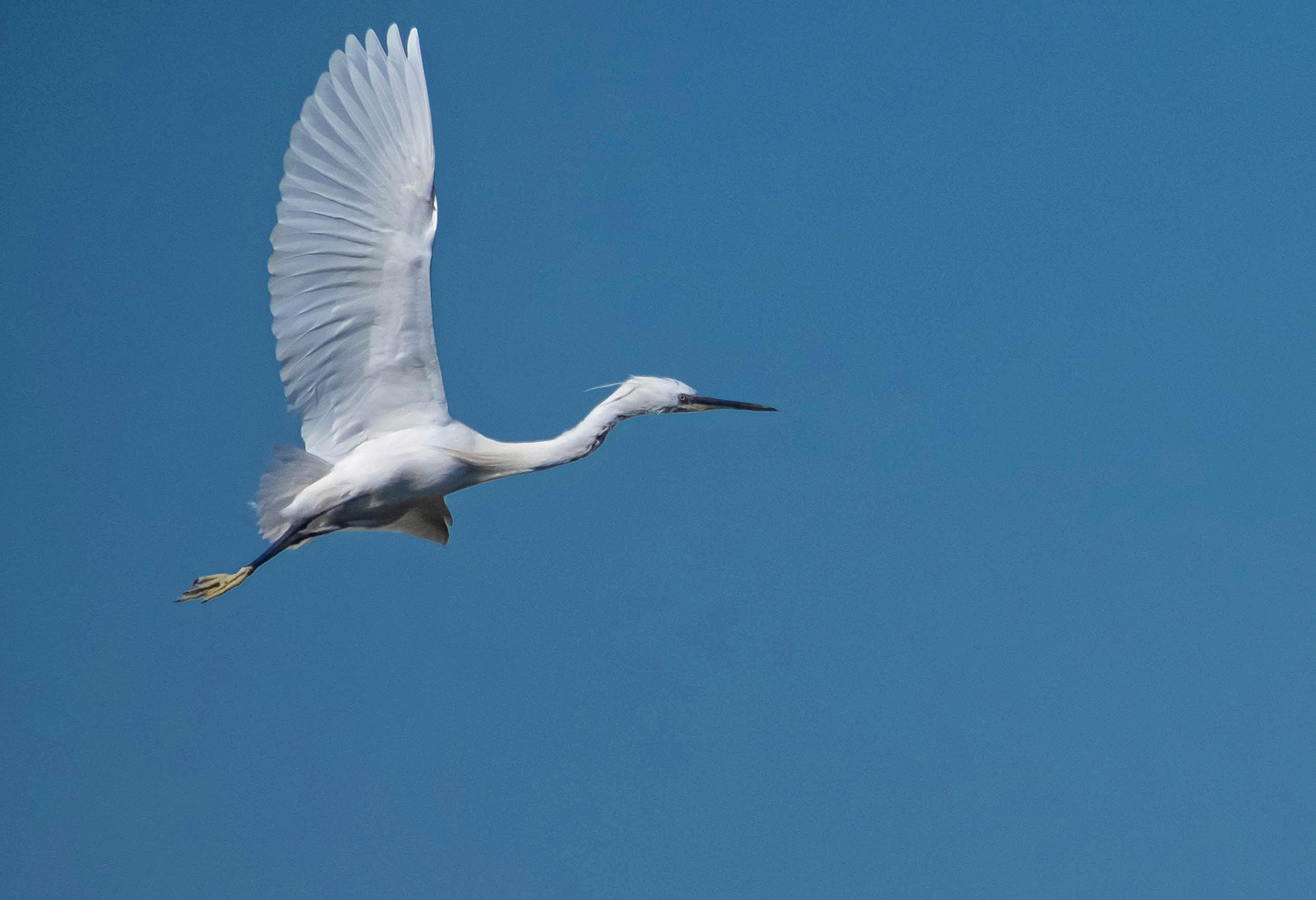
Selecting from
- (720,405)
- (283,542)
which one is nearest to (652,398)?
(720,405)

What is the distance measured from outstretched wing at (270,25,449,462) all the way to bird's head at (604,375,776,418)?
0.65 metres

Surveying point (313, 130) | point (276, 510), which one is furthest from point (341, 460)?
point (313, 130)

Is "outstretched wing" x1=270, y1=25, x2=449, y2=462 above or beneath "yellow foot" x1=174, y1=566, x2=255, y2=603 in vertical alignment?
above

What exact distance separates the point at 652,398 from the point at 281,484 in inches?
51.4

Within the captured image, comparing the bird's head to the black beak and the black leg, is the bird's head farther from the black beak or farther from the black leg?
the black leg

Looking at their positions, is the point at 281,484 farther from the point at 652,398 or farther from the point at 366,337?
the point at 652,398

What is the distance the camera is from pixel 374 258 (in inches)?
196

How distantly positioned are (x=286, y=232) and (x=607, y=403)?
3.95ft

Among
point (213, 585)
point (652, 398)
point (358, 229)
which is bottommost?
point (213, 585)

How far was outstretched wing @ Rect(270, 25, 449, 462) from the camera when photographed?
486 centimetres

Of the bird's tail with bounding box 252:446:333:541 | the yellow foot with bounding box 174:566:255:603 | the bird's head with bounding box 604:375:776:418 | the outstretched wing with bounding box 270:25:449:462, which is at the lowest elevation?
the yellow foot with bounding box 174:566:255:603

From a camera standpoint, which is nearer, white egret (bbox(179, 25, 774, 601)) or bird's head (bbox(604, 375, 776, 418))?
white egret (bbox(179, 25, 774, 601))

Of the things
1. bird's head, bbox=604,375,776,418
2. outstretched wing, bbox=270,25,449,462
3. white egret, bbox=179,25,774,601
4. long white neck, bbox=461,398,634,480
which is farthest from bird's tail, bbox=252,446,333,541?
bird's head, bbox=604,375,776,418

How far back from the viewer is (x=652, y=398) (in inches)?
209
